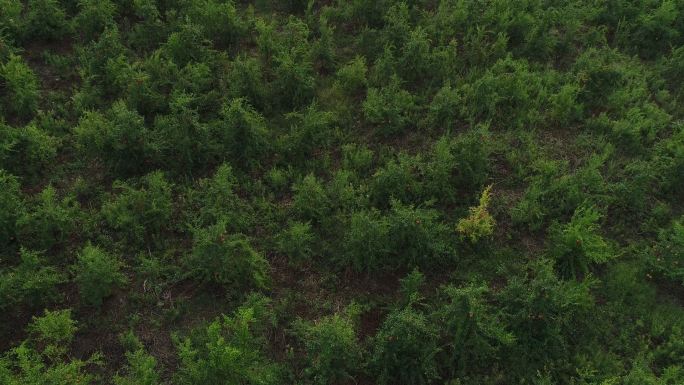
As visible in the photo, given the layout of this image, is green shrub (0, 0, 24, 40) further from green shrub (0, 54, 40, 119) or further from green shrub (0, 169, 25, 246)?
green shrub (0, 169, 25, 246)

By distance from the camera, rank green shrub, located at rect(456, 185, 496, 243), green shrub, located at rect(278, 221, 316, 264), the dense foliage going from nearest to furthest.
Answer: the dense foliage < green shrub, located at rect(278, 221, 316, 264) < green shrub, located at rect(456, 185, 496, 243)

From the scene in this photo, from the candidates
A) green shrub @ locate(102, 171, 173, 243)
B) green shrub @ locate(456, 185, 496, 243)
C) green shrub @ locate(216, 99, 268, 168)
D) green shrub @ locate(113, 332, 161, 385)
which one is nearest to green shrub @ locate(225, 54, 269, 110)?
green shrub @ locate(216, 99, 268, 168)

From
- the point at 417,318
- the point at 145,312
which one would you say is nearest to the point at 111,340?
the point at 145,312

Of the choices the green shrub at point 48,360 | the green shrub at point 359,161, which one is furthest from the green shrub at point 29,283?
the green shrub at point 359,161

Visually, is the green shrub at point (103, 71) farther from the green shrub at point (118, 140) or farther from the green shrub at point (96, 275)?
the green shrub at point (96, 275)

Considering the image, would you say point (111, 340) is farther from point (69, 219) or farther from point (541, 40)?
point (541, 40)

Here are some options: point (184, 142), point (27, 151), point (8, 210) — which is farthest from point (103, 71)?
point (8, 210)

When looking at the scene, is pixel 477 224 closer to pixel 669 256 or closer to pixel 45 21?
pixel 669 256
